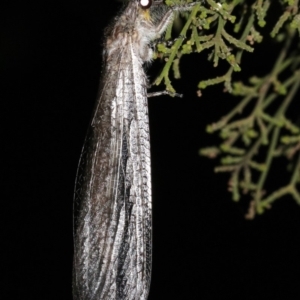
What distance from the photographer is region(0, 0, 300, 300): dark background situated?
5.63m

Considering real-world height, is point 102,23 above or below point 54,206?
above

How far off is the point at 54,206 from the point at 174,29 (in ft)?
10.2

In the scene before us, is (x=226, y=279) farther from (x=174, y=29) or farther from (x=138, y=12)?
(x=138, y=12)

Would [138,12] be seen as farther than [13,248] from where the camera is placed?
No

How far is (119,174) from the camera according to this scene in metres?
3.57

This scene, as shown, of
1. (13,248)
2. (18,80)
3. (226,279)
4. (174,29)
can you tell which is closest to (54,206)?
(13,248)

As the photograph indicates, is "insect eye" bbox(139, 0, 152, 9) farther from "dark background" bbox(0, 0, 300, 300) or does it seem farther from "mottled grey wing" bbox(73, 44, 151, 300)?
"dark background" bbox(0, 0, 300, 300)

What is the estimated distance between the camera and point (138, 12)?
362 cm

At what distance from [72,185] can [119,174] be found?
300cm

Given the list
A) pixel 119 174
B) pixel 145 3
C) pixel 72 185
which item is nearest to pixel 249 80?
pixel 145 3

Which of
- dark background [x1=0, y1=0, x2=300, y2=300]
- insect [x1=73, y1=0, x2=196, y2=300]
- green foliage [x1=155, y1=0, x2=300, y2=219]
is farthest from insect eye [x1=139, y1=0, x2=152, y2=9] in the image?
dark background [x1=0, y1=0, x2=300, y2=300]

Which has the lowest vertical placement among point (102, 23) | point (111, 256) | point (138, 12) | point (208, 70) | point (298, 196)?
point (111, 256)

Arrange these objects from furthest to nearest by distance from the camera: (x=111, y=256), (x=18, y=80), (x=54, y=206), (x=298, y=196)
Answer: (x=54, y=206) → (x=18, y=80) → (x=298, y=196) → (x=111, y=256)

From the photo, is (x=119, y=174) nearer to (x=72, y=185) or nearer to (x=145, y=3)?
(x=145, y=3)
